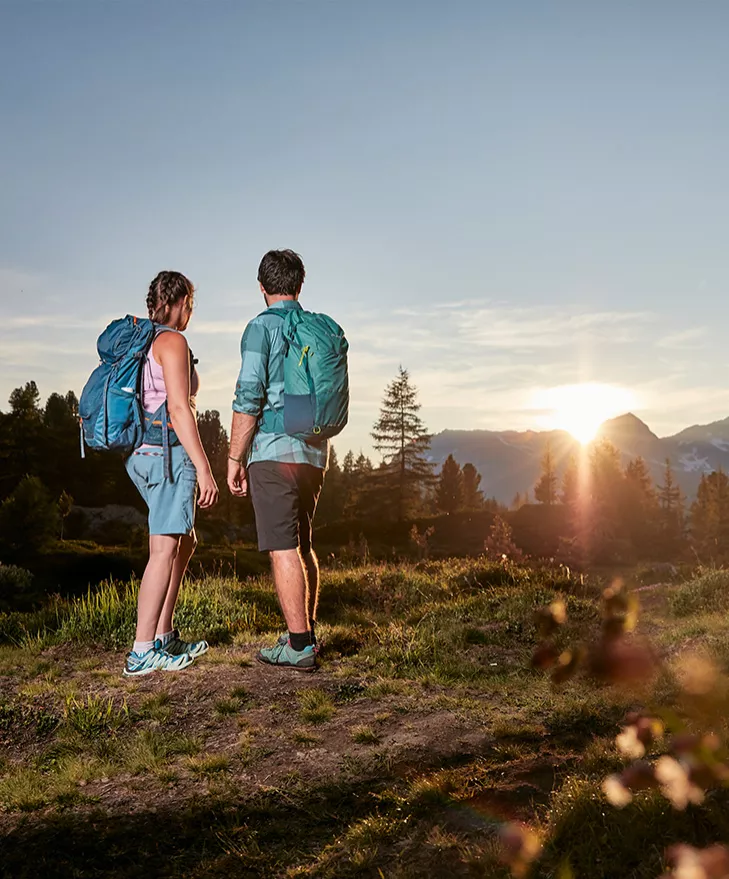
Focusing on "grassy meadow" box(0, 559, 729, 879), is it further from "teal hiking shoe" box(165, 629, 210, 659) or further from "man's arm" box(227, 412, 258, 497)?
"man's arm" box(227, 412, 258, 497)

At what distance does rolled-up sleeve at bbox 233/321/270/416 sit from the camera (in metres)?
5.65

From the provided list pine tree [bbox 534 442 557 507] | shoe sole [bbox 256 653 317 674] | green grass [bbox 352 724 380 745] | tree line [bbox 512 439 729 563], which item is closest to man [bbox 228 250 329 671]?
shoe sole [bbox 256 653 317 674]

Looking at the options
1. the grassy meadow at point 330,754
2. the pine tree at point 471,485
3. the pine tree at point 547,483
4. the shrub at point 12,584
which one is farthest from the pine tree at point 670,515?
the grassy meadow at point 330,754

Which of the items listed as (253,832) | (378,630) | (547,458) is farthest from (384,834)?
(547,458)

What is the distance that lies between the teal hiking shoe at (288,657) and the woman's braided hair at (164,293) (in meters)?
2.69

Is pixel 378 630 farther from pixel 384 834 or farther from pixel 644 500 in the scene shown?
pixel 644 500

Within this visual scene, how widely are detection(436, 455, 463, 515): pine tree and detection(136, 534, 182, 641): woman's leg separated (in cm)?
5608

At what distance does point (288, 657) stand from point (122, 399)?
2.34m

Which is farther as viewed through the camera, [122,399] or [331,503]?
[331,503]

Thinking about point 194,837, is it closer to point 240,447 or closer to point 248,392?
point 240,447

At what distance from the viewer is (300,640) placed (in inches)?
240

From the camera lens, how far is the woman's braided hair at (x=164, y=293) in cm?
574

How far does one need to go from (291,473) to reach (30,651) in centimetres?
359

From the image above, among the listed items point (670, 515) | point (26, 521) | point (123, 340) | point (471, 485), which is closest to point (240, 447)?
point (123, 340)
